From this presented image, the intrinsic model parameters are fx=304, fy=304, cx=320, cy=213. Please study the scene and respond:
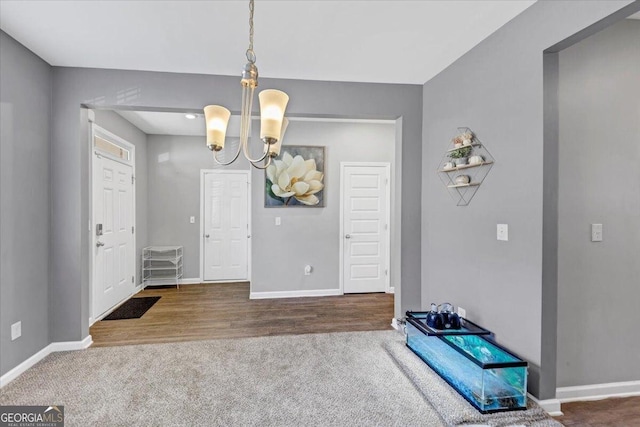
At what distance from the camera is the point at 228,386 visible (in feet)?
7.06

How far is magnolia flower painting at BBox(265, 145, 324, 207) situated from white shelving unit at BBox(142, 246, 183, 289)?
78.2 inches

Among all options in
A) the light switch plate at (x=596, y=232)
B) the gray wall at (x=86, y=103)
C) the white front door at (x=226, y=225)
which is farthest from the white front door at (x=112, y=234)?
the light switch plate at (x=596, y=232)

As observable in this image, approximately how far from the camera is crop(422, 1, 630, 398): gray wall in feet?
6.03

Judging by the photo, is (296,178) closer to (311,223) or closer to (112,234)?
(311,223)

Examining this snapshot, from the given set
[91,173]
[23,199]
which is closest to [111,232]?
[91,173]

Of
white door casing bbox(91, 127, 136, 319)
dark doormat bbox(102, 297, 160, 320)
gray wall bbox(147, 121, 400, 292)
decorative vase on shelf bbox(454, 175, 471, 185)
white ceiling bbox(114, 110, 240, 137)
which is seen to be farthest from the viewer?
gray wall bbox(147, 121, 400, 292)

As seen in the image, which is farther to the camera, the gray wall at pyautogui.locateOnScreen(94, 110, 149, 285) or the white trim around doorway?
the gray wall at pyautogui.locateOnScreen(94, 110, 149, 285)

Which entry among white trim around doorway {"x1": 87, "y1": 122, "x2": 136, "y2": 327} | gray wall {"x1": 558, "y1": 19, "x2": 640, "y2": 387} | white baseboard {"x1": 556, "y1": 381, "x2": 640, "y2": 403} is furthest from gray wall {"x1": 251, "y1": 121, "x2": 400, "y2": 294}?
white baseboard {"x1": 556, "y1": 381, "x2": 640, "y2": 403}

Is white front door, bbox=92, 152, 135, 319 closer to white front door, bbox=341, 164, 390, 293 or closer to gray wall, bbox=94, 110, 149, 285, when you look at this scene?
gray wall, bbox=94, 110, 149, 285

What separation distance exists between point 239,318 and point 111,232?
2029 millimetres

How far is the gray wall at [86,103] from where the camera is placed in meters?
2.70

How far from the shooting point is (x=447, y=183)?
9.04 ft

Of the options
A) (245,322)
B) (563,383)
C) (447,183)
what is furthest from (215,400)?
(447,183)

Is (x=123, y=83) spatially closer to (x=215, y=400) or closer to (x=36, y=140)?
(x=36, y=140)
